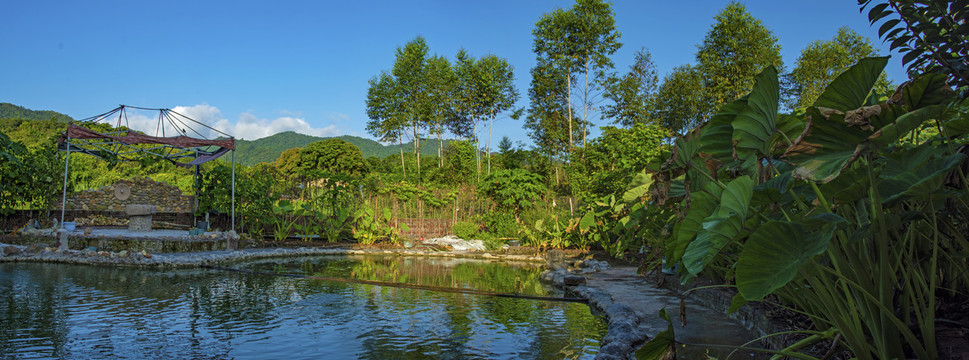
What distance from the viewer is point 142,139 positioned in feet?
33.6

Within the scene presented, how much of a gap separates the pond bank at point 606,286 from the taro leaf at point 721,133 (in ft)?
4.30

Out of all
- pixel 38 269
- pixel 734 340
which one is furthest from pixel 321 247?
pixel 734 340

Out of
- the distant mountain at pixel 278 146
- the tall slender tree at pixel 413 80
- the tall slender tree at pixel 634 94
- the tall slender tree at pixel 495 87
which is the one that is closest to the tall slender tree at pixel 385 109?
the tall slender tree at pixel 413 80

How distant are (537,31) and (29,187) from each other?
1359 centimetres

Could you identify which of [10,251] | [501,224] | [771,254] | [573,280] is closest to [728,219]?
[771,254]

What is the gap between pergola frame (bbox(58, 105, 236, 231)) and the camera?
10.2m

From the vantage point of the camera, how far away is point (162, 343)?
12.1 ft

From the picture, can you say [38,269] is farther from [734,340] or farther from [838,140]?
[838,140]

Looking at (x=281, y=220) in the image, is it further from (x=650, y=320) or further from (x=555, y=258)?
(x=650, y=320)

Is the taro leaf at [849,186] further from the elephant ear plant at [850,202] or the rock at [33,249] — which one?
the rock at [33,249]

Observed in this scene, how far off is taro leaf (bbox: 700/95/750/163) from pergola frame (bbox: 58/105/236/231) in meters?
10.2

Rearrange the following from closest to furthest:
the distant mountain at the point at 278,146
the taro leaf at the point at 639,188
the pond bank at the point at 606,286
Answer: the pond bank at the point at 606,286 < the taro leaf at the point at 639,188 < the distant mountain at the point at 278,146

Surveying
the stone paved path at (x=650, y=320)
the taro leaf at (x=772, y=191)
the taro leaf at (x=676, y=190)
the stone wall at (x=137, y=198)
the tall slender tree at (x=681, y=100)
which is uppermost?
the tall slender tree at (x=681, y=100)

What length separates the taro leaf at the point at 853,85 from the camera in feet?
5.34
